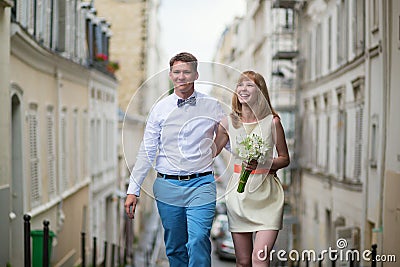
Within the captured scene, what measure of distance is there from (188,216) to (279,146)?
2.51 ft

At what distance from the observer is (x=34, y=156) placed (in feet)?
34.8

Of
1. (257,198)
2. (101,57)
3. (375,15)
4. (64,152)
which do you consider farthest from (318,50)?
(257,198)

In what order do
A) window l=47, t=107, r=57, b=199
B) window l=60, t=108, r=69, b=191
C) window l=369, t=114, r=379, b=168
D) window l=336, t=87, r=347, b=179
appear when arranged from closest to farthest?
1. window l=369, t=114, r=379, b=168
2. window l=47, t=107, r=57, b=199
3. window l=336, t=87, r=347, b=179
4. window l=60, t=108, r=69, b=191

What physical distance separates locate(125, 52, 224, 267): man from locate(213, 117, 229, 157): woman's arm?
0.11 ft

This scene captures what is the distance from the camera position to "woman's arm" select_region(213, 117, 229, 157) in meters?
5.91

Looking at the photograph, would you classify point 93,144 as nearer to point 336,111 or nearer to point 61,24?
point 61,24

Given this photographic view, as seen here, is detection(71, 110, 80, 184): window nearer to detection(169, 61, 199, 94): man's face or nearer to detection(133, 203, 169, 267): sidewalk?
detection(133, 203, 169, 267): sidewalk

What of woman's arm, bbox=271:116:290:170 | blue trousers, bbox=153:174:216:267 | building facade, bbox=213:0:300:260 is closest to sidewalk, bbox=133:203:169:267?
building facade, bbox=213:0:300:260

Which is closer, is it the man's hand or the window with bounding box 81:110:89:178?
the man's hand

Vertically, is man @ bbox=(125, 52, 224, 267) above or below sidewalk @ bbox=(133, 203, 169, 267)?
above

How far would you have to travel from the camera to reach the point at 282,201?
5.92m

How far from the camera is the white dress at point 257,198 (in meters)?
5.82

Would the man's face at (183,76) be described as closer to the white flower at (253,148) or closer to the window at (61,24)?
the white flower at (253,148)

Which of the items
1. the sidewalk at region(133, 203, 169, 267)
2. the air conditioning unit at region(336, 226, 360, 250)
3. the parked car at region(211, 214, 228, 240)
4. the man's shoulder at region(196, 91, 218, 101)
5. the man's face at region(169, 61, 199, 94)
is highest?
the man's face at region(169, 61, 199, 94)
